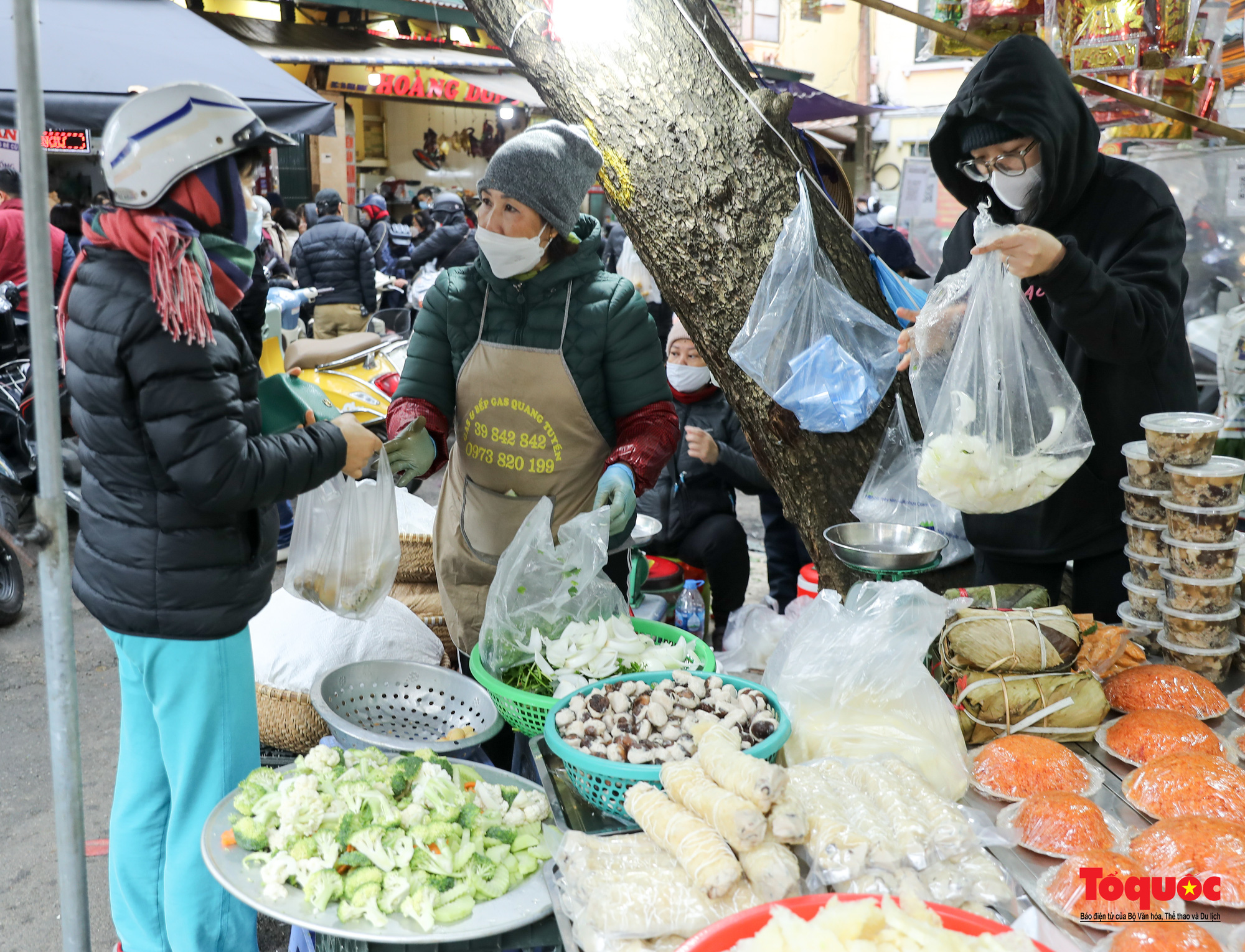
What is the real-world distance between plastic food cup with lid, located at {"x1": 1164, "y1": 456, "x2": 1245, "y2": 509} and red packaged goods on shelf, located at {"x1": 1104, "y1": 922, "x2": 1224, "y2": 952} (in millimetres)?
1037

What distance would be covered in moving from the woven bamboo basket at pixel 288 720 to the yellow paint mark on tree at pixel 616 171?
171 centimetres

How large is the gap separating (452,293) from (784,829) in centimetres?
171

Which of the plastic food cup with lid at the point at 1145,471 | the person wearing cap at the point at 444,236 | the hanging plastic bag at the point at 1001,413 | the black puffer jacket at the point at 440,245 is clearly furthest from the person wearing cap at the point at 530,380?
the black puffer jacket at the point at 440,245

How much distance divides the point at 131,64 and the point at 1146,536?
643 cm

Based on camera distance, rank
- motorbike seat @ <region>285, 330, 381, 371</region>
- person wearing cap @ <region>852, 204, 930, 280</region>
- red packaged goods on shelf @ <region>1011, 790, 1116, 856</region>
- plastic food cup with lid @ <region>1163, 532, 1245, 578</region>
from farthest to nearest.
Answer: motorbike seat @ <region>285, 330, 381, 371</region>
person wearing cap @ <region>852, 204, 930, 280</region>
plastic food cup with lid @ <region>1163, 532, 1245, 578</region>
red packaged goods on shelf @ <region>1011, 790, 1116, 856</region>

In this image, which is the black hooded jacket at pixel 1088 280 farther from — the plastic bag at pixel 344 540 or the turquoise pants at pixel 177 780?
the turquoise pants at pixel 177 780

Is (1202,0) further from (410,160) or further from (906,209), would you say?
(410,160)

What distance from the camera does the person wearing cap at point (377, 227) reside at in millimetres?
12164

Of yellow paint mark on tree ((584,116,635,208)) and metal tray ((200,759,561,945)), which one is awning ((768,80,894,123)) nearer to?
yellow paint mark on tree ((584,116,635,208))

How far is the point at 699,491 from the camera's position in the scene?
423 centimetres

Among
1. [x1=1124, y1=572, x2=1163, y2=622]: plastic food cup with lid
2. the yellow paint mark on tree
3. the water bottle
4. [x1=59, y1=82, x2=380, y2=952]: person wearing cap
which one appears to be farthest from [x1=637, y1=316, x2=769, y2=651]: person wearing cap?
[x1=59, y1=82, x2=380, y2=952]: person wearing cap

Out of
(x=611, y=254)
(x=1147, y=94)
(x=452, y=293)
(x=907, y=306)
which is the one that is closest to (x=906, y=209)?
(x=611, y=254)

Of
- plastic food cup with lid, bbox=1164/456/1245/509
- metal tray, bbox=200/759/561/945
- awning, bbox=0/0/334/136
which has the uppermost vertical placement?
awning, bbox=0/0/334/136

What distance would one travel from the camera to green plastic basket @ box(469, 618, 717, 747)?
2018mm
